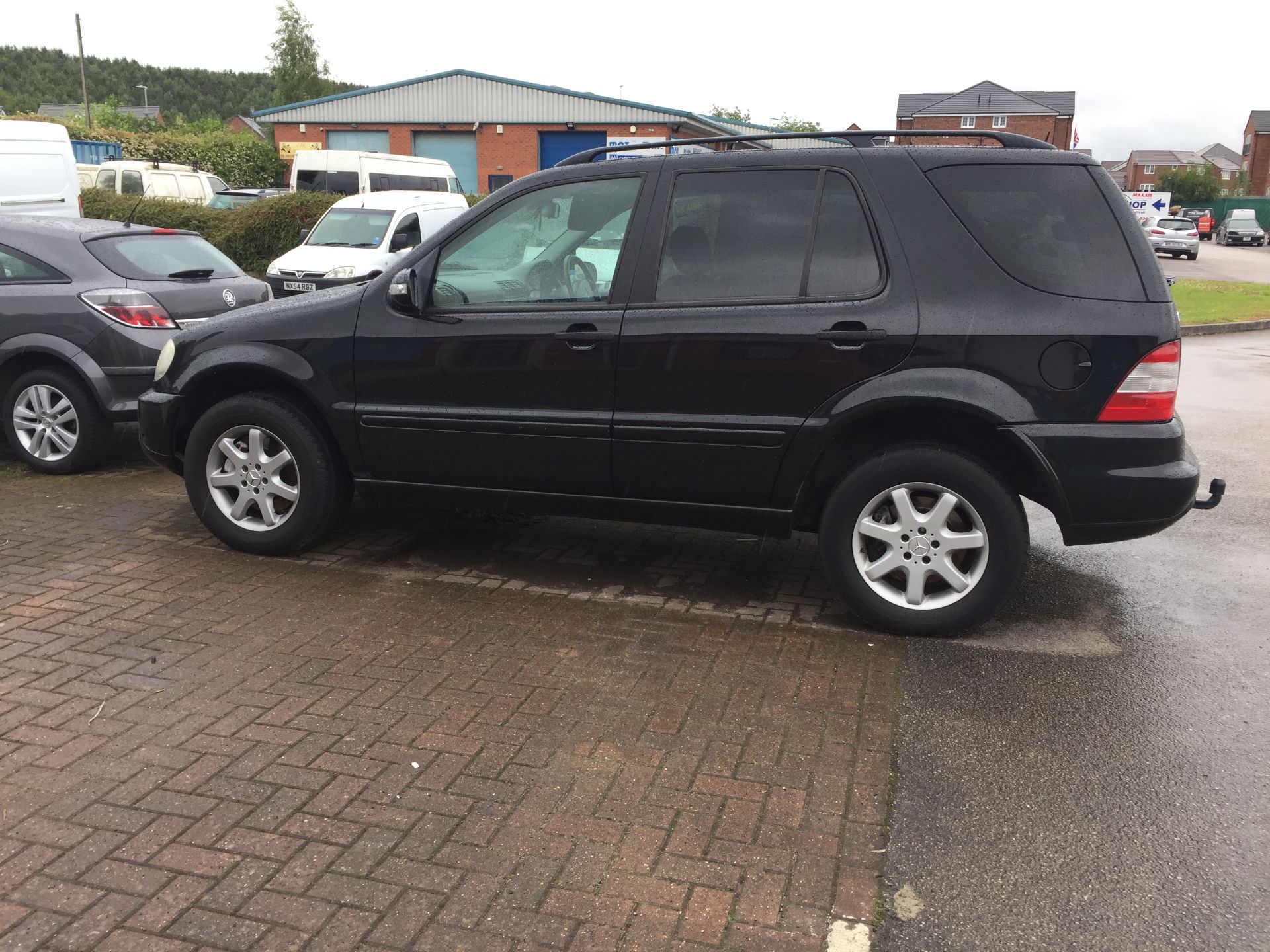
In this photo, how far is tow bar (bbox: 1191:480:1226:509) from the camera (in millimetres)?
4598

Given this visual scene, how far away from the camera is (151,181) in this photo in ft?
85.3

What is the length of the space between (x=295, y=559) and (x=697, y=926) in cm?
340

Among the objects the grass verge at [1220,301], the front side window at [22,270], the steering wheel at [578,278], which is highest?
the steering wheel at [578,278]

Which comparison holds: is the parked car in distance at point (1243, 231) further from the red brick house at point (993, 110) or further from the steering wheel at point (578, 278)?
the steering wheel at point (578, 278)

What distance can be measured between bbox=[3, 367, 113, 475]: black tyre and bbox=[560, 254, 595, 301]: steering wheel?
3.80 m

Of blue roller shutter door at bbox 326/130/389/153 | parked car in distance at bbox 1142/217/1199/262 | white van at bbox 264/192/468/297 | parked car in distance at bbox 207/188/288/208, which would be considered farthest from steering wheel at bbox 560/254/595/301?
blue roller shutter door at bbox 326/130/389/153

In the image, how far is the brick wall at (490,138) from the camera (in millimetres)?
40719

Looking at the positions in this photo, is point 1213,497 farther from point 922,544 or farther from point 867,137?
point 867,137

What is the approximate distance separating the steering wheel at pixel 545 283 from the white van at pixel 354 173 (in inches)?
800

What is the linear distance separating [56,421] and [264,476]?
258cm

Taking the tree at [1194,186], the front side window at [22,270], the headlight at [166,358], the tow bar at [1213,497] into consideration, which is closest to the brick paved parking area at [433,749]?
the headlight at [166,358]

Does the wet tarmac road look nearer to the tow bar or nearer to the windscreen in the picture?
the tow bar

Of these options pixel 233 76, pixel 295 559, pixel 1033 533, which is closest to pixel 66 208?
pixel 295 559

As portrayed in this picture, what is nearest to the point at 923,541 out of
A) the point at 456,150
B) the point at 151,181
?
the point at 151,181
